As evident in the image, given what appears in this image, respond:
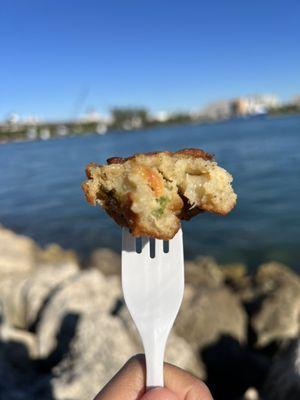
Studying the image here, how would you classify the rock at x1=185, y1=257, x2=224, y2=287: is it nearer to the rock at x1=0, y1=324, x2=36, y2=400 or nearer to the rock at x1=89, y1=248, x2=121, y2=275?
the rock at x1=89, y1=248, x2=121, y2=275

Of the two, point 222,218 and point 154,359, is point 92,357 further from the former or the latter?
point 222,218

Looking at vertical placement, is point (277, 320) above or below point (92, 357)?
below

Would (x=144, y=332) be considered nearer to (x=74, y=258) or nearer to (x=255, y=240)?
(x=74, y=258)

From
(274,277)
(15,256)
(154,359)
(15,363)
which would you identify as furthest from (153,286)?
(15,256)

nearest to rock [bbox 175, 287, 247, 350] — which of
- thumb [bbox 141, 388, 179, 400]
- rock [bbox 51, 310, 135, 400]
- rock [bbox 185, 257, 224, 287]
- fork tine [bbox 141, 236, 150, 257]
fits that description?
rock [bbox 51, 310, 135, 400]

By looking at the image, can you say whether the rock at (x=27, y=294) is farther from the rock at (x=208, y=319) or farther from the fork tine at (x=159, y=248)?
the fork tine at (x=159, y=248)

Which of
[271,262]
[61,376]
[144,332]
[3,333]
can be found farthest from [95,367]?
[271,262]
